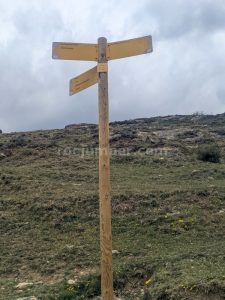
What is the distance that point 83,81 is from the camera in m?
5.68

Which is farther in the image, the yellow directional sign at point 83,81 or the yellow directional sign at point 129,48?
the yellow directional sign at point 83,81

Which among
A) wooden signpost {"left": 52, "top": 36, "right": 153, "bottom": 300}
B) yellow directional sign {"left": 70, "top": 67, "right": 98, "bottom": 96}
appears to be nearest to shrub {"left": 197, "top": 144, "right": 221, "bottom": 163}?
yellow directional sign {"left": 70, "top": 67, "right": 98, "bottom": 96}

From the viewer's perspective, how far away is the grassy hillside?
760 cm

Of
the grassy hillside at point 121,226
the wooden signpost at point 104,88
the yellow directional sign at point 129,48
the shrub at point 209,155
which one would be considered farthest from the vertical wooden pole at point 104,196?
the shrub at point 209,155

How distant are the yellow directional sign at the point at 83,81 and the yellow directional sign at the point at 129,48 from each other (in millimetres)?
258

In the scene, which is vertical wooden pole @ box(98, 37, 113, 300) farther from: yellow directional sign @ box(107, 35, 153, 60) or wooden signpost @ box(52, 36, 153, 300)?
yellow directional sign @ box(107, 35, 153, 60)

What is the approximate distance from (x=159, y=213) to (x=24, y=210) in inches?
136

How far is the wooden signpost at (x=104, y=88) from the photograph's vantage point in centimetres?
534

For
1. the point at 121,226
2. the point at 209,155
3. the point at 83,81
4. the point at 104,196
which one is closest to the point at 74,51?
the point at 83,81

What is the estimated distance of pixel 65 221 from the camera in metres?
11.4

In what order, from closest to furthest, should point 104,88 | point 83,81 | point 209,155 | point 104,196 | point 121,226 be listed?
point 104,196
point 104,88
point 83,81
point 121,226
point 209,155

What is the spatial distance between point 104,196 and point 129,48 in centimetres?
167

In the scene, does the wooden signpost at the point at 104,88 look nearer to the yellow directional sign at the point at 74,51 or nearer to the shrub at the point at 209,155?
the yellow directional sign at the point at 74,51

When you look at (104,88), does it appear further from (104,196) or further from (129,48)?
(104,196)
